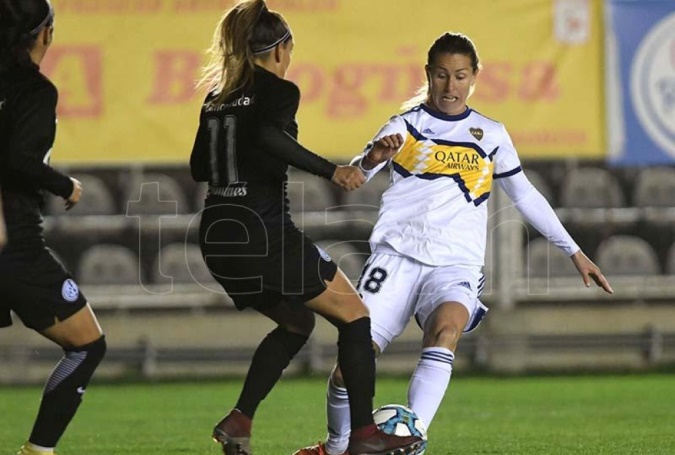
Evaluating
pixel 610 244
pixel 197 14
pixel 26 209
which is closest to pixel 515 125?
pixel 610 244

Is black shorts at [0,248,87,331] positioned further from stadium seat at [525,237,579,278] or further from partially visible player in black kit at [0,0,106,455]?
stadium seat at [525,237,579,278]

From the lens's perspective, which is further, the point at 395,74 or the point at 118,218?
the point at 118,218

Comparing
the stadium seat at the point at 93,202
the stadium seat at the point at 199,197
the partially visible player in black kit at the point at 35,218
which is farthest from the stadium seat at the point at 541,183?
the partially visible player in black kit at the point at 35,218

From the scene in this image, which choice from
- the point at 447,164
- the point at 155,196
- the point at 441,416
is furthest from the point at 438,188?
the point at 155,196

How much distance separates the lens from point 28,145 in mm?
5734

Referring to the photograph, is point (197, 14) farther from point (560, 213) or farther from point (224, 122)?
point (224, 122)

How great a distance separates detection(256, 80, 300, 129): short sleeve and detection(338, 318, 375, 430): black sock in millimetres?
931

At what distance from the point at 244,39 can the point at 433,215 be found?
119cm

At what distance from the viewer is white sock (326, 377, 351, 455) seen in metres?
6.36

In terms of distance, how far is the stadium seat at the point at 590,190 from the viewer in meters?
14.9

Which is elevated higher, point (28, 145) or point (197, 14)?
point (197, 14)

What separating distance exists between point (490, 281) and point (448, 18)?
281cm

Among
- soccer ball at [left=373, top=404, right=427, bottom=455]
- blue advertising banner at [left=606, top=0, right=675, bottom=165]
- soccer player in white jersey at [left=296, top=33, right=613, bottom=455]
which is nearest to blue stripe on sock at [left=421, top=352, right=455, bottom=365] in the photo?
soccer player in white jersey at [left=296, top=33, right=613, bottom=455]

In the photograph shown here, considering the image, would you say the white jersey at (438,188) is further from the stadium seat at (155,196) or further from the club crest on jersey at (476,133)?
the stadium seat at (155,196)
